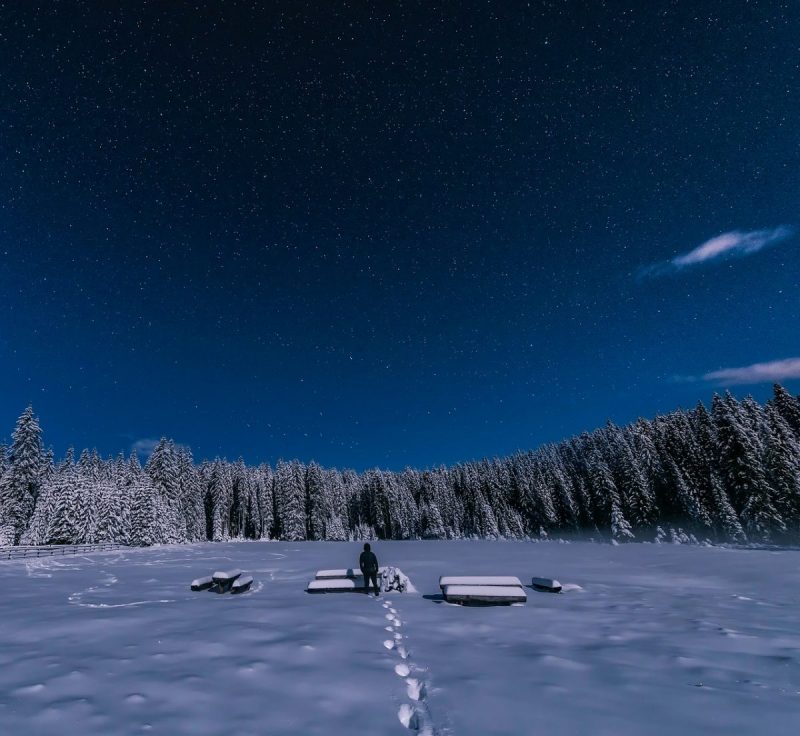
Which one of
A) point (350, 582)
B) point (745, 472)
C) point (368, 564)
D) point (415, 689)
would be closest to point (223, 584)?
point (350, 582)

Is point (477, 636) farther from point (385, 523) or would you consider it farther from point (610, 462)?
point (385, 523)

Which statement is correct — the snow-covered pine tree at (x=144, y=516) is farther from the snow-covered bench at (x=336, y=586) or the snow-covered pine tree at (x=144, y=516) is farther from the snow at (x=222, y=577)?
the snow-covered bench at (x=336, y=586)

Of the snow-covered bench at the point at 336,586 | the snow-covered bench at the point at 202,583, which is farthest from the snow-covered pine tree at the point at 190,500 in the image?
the snow-covered bench at the point at 336,586

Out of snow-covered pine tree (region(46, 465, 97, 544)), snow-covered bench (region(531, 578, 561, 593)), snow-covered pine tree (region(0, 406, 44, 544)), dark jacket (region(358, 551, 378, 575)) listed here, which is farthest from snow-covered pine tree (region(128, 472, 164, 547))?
snow-covered bench (region(531, 578, 561, 593))

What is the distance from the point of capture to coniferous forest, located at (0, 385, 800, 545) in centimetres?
4456

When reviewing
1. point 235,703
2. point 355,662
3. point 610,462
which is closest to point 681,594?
point 355,662

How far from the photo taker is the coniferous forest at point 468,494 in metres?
44.6

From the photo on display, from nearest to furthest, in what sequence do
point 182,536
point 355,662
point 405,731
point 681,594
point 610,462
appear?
point 405,731, point 355,662, point 681,594, point 182,536, point 610,462

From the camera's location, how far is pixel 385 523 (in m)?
108

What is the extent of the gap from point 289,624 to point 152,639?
2491mm

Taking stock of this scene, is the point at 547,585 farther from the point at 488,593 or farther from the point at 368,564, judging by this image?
the point at 368,564

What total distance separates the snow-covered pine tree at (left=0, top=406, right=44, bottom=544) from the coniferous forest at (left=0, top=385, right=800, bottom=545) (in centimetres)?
13

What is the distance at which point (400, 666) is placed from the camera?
621 cm

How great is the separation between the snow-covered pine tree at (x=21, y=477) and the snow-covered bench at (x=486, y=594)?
6286cm
